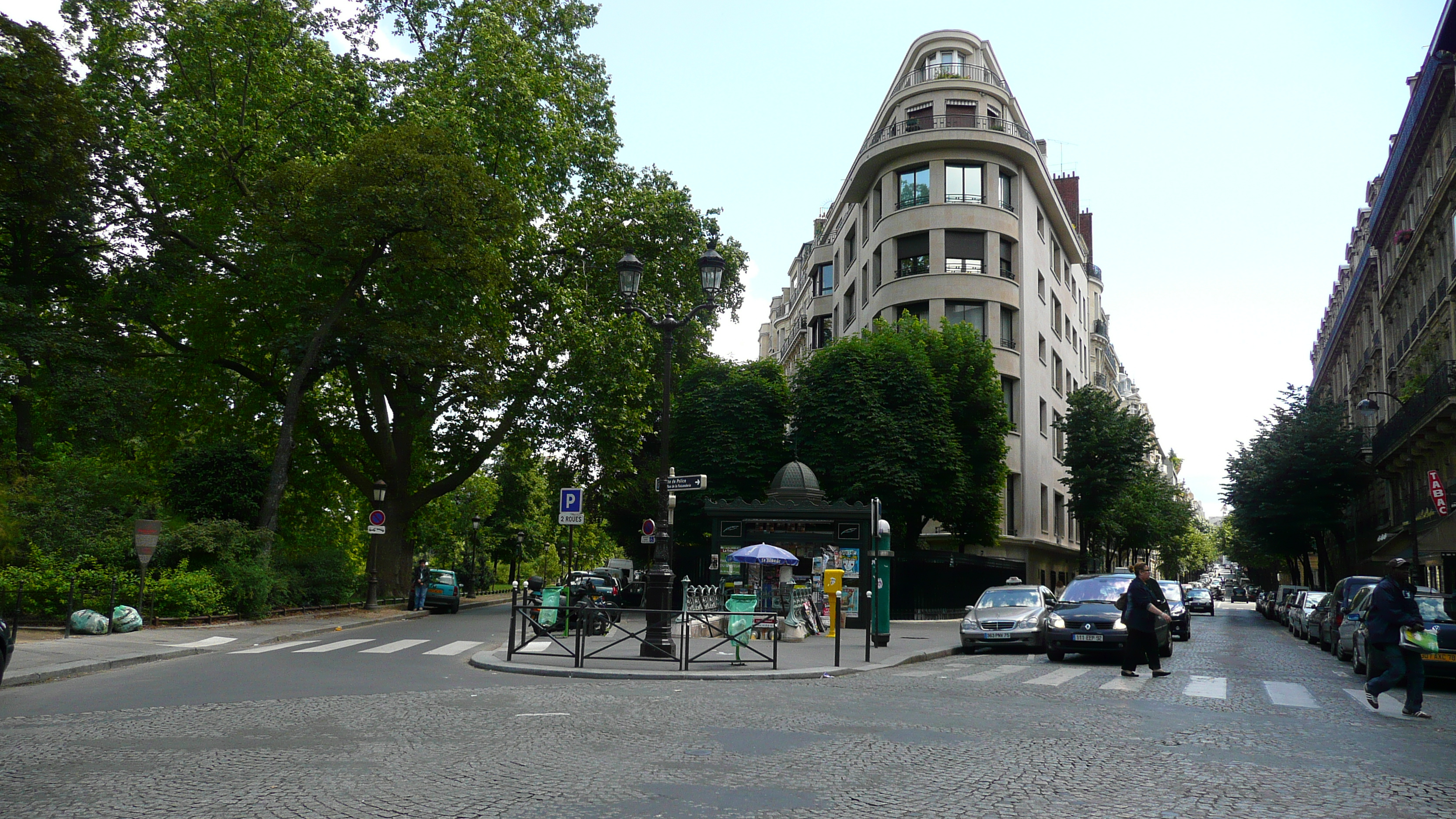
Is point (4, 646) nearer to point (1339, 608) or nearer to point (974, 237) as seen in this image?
point (1339, 608)

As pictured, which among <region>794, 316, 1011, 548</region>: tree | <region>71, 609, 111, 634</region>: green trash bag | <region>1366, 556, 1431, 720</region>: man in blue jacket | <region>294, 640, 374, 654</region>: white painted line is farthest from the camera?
<region>794, 316, 1011, 548</region>: tree

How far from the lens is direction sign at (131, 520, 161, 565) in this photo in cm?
1872

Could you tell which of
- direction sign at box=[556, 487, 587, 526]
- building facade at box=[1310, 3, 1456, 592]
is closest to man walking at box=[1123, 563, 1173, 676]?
direction sign at box=[556, 487, 587, 526]

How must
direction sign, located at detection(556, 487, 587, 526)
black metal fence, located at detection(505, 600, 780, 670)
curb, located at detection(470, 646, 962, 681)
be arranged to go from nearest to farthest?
1. curb, located at detection(470, 646, 962, 681)
2. black metal fence, located at detection(505, 600, 780, 670)
3. direction sign, located at detection(556, 487, 587, 526)

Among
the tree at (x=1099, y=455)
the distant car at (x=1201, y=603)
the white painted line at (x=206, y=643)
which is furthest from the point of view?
the distant car at (x=1201, y=603)

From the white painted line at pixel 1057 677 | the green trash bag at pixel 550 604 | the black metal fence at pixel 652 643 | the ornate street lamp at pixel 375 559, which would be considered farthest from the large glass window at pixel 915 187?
the white painted line at pixel 1057 677

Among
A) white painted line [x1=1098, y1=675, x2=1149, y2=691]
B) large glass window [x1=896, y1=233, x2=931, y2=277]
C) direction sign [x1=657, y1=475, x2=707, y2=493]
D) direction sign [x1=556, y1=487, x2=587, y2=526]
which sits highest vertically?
large glass window [x1=896, y1=233, x2=931, y2=277]

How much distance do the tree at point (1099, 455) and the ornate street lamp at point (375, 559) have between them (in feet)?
96.6

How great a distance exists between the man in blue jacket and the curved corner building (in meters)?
27.4

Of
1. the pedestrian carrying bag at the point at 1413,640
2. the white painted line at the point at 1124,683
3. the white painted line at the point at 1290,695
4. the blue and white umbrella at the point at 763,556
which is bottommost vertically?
the white painted line at the point at 1124,683

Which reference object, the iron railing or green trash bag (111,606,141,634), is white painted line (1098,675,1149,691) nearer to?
green trash bag (111,606,141,634)

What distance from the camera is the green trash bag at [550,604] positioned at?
1939cm

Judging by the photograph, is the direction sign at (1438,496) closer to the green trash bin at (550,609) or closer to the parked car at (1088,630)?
the parked car at (1088,630)

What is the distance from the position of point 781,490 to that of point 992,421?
512 inches
